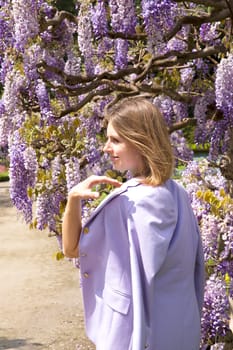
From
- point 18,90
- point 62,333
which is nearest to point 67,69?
point 18,90

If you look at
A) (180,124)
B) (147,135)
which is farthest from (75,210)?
(180,124)

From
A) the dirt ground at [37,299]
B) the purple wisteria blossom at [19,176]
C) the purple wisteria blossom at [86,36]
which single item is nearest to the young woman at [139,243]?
the purple wisteria blossom at [19,176]

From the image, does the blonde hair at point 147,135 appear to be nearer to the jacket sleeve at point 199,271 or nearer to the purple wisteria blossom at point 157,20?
the jacket sleeve at point 199,271

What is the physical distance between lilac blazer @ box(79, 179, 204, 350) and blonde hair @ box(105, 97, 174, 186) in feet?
0.20

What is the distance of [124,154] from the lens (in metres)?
2.48

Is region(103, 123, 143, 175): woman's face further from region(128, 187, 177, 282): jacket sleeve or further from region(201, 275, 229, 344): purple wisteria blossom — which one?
region(201, 275, 229, 344): purple wisteria blossom

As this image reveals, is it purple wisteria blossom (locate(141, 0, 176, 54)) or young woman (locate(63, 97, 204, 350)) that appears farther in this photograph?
purple wisteria blossom (locate(141, 0, 176, 54))

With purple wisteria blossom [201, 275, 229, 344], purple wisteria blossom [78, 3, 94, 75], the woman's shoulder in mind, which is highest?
purple wisteria blossom [78, 3, 94, 75]

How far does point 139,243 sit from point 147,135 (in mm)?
383

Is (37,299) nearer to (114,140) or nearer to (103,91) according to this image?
(103,91)

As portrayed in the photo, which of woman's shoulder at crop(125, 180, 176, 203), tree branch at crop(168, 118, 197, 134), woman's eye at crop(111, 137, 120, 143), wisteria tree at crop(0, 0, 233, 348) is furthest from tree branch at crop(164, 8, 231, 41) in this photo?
woman's shoulder at crop(125, 180, 176, 203)

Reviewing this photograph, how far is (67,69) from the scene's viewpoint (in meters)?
4.69

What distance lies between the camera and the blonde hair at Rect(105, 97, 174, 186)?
243cm

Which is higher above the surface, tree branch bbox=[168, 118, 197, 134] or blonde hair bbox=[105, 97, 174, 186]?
blonde hair bbox=[105, 97, 174, 186]
